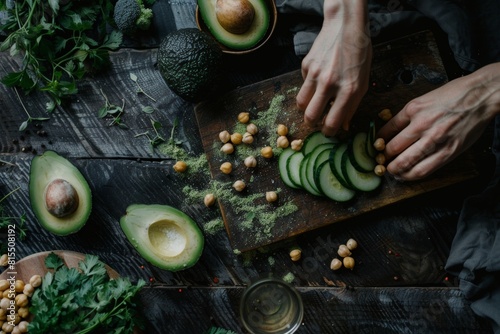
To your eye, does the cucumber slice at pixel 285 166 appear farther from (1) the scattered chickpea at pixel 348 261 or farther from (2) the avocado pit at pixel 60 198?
(2) the avocado pit at pixel 60 198

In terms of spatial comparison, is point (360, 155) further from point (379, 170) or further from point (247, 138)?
point (247, 138)

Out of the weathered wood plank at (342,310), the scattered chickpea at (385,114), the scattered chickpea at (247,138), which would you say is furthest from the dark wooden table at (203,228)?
the scattered chickpea at (385,114)

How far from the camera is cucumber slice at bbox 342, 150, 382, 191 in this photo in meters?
2.22

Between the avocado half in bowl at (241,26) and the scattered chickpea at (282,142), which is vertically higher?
the avocado half in bowl at (241,26)

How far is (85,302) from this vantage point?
2121 millimetres

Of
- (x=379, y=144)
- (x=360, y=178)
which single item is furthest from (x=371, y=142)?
(x=360, y=178)

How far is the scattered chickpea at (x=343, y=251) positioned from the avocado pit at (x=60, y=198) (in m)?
1.02

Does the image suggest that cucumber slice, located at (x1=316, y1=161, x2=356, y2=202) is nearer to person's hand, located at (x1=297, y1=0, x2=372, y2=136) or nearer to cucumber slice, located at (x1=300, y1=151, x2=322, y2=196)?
cucumber slice, located at (x1=300, y1=151, x2=322, y2=196)

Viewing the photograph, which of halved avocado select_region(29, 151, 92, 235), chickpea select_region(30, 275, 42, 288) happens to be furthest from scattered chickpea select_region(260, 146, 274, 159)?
chickpea select_region(30, 275, 42, 288)

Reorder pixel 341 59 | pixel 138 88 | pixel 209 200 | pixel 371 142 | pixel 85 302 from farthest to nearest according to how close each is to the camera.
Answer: pixel 138 88
pixel 209 200
pixel 371 142
pixel 85 302
pixel 341 59

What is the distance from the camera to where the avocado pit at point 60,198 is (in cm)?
222

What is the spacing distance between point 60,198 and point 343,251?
42.6 inches

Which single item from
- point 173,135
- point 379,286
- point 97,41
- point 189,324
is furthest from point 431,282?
point 97,41

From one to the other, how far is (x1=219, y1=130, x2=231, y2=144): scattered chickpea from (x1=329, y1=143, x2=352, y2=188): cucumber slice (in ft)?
1.33
